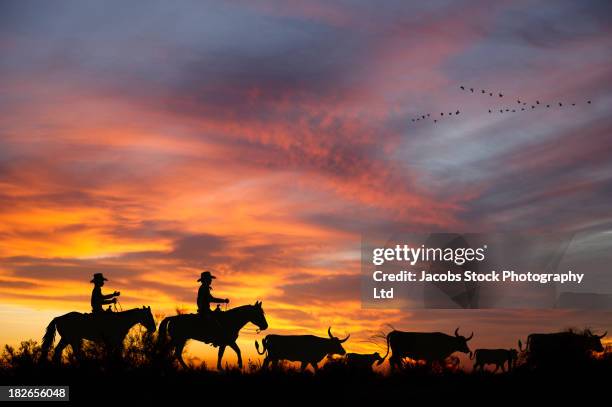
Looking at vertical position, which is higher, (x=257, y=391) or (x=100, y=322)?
(x=100, y=322)

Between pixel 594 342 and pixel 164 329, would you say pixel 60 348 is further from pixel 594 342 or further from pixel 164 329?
pixel 594 342

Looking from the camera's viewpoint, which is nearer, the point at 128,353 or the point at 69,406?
the point at 69,406

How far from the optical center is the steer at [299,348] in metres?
28.8

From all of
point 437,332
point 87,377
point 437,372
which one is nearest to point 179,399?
point 87,377

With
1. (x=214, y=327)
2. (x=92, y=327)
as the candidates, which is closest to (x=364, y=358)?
(x=214, y=327)

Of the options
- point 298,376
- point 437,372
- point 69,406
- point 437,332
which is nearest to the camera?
point 69,406

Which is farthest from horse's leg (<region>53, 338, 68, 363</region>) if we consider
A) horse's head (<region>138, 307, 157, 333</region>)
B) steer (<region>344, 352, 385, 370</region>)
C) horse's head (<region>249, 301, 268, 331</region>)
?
steer (<region>344, 352, 385, 370</region>)

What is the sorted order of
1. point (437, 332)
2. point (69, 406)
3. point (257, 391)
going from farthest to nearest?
point (437, 332) → point (257, 391) → point (69, 406)

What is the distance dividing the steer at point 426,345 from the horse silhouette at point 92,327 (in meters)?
9.49

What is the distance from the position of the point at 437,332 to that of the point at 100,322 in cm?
1282

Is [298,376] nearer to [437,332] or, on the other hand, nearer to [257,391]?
[257,391]

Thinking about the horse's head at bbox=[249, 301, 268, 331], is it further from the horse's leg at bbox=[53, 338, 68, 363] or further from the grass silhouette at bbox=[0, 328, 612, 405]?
the horse's leg at bbox=[53, 338, 68, 363]

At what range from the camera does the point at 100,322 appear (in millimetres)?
26672

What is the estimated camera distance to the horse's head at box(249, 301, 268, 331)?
2822 centimetres
